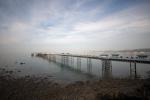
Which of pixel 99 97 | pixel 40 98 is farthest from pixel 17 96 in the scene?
pixel 99 97

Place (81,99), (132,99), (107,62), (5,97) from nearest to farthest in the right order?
(132,99)
(81,99)
(5,97)
(107,62)

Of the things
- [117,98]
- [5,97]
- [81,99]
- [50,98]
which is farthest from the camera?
[5,97]

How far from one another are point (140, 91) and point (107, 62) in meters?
16.3

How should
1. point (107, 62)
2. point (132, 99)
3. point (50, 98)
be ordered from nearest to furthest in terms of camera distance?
point (132, 99), point (50, 98), point (107, 62)

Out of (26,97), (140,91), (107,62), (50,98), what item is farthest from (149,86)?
(107,62)

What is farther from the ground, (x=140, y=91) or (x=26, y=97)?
(x=140, y=91)

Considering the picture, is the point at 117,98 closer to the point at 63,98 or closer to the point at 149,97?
the point at 149,97

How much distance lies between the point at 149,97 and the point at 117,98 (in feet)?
7.70

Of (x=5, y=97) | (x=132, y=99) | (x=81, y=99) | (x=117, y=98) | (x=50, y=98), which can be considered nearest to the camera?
(x=132, y=99)

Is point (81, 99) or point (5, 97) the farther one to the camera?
point (5, 97)

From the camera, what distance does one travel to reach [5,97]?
1186 cm

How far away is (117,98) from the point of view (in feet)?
31.0

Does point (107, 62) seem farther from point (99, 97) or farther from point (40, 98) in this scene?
point (40, 98)

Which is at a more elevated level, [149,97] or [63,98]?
[149,97]
